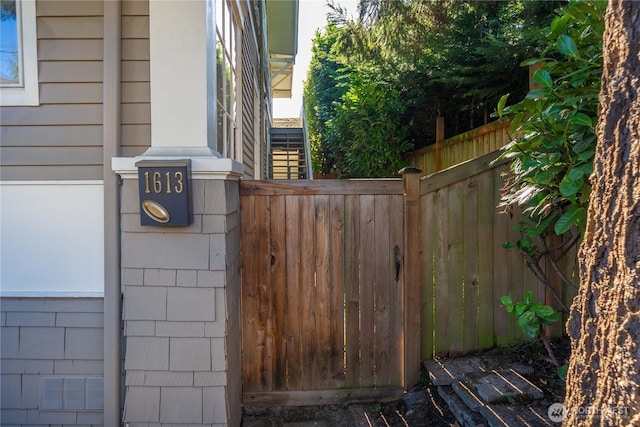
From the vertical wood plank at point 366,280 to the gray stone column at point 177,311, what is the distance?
938mm

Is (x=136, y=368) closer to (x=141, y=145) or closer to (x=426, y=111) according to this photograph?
(x=141, y=145)

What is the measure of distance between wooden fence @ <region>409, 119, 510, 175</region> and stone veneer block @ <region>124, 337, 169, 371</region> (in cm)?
325

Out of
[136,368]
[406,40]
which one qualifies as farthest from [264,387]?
[406,40]

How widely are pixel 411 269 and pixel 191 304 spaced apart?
4.53ft

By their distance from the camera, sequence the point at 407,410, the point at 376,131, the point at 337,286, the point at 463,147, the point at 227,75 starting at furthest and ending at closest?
1. the point at 376,131
2. the point at 463,147
3. the point at 227,75
4. the point at 337,286
5. the point at 407,410

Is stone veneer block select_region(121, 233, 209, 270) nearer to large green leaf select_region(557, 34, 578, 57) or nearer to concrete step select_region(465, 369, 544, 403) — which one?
concrete step select_region(465, 369, 544, 403)

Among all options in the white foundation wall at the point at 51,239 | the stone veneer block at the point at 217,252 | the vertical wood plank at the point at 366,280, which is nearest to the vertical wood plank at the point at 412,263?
the vertical wood plank at the point at 366,280

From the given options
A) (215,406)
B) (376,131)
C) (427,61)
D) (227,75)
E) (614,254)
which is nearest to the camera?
(614,254)

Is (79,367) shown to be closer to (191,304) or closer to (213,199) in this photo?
(191,304)

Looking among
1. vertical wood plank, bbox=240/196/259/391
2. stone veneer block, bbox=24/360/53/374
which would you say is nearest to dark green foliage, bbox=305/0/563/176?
vertical wood plank, bbox=240/196/259/391

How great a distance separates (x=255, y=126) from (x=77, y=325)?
460cm

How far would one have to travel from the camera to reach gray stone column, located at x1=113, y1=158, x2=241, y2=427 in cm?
221

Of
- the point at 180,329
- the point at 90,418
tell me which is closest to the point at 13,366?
the point at 90,418
